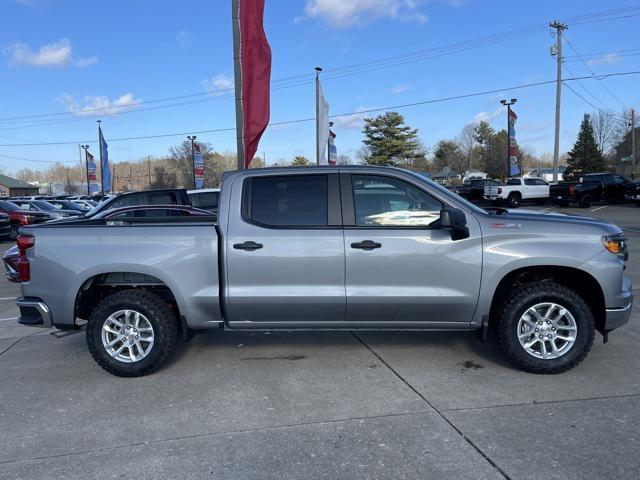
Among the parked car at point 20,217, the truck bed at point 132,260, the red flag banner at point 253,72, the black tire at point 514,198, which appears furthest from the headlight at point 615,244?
the black tire at point 514,198

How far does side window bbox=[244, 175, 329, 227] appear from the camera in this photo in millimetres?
4688

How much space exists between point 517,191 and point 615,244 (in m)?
28.2

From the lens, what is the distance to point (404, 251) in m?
4.53

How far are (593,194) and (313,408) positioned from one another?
96.3 ft

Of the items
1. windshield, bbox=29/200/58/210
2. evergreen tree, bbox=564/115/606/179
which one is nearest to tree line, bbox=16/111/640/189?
evergreen tree, bbox=564/115/606/179

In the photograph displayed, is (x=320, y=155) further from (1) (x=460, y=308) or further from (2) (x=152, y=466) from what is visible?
(2) (x=152, y=466)

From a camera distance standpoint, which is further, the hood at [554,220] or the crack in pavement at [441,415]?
the hood at [554,220]

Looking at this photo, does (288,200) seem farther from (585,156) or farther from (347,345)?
(585,156)

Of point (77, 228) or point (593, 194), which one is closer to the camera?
point (77, 228)

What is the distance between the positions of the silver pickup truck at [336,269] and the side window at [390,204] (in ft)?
0.03

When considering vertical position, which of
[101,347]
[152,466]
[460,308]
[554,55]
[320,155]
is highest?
[554,55]

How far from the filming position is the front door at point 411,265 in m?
4.54

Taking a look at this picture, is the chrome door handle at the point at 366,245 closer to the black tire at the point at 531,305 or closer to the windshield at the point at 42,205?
the black tire at the point at 531,305

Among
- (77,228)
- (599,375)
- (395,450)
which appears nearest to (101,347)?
(77,228)
